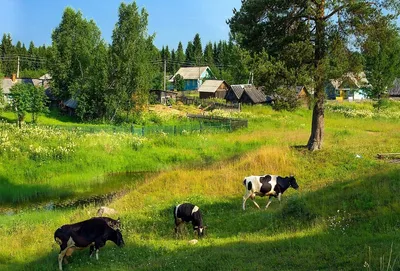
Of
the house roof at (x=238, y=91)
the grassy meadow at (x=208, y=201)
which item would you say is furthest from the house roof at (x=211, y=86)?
the grassy meadow at (x=208, y=201)

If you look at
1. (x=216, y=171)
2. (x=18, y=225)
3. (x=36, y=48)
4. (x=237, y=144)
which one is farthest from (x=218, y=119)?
(x=36, y=48)

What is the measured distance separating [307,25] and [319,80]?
340 centimetres

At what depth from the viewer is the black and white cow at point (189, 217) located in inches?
488

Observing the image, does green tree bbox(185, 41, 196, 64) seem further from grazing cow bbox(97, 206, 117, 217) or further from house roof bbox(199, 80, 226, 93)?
grazing cow bbox(97, 206, 117, 217)

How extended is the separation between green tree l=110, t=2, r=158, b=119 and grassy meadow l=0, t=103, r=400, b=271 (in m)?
14.3

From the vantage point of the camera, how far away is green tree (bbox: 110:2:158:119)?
45.9m

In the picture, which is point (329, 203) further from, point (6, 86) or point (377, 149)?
point (6, 86)

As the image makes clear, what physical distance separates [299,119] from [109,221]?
40.7 meters

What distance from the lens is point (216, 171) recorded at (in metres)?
21.3

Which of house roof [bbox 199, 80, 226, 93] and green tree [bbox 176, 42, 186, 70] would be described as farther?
green tree [bbox 176, 42, 186, 70]

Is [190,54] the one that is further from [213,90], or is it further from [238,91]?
[238,91]

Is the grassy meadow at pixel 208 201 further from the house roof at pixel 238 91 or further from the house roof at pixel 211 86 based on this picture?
the house roof at pixel 211 86

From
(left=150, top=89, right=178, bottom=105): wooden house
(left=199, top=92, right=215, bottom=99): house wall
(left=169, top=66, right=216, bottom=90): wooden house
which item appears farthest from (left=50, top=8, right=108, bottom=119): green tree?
(left=169, top=66, right=216, bottom=90): wooden house

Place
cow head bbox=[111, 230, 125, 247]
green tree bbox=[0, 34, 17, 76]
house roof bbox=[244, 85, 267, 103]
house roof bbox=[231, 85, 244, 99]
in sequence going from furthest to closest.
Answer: green tree bbox=[0, 34, 17, 76]
house roof bbox=[231, 85, 244, 99]
house roof bbox=[244, 85, 267, 103]
cow head bbox=[111, 230, 125, 247]
